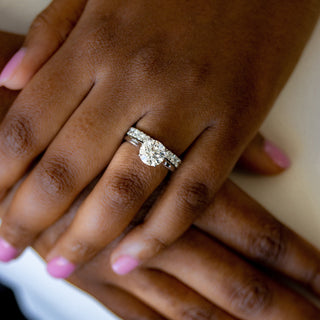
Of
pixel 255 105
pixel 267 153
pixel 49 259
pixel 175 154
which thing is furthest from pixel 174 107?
pixel 49 259

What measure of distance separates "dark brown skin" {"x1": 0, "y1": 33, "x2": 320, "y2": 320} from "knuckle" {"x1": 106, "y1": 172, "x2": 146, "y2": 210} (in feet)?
0.61

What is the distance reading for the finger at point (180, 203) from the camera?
0.76 meters

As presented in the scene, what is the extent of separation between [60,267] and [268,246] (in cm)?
48

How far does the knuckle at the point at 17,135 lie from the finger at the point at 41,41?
0.33ft

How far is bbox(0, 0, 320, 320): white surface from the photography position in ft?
3.08

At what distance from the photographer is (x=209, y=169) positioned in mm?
781

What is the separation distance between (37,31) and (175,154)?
394 mm

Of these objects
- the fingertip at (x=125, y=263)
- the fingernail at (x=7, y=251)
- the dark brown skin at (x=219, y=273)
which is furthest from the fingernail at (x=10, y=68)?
the fingertip at (x=125, y=263)

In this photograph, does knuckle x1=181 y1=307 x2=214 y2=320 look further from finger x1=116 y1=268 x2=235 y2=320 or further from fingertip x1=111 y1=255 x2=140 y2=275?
fingertip x1=111 y1=255 x2=140 y2=275

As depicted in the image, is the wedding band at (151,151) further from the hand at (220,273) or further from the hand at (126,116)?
the hand at (220,273)

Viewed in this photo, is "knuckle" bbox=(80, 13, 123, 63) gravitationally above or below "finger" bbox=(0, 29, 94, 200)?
above

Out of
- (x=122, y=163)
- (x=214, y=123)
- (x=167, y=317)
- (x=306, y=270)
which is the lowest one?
(x=167, y=317)

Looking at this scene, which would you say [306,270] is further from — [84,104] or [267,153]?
[84,104]

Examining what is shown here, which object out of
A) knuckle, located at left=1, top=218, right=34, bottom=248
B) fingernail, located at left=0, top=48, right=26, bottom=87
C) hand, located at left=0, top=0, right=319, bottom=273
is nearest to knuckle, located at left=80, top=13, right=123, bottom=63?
hand, located at left=0, top=0, right=319, bottom=273
